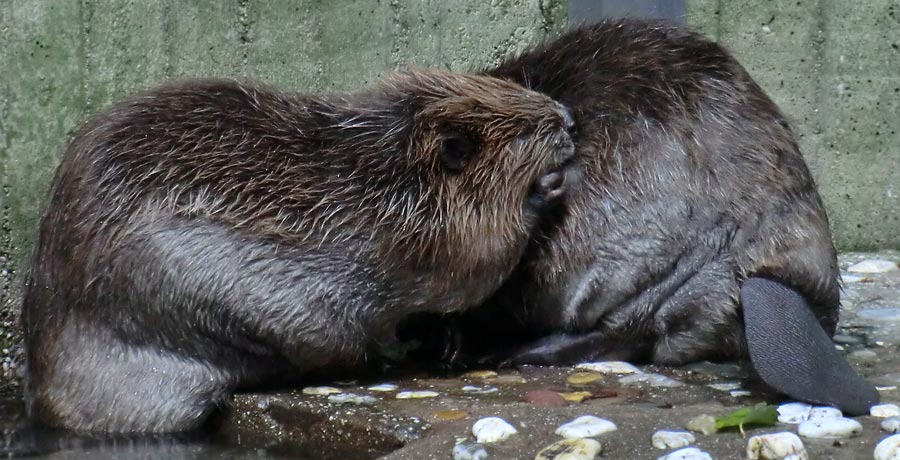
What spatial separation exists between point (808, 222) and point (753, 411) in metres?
0.82

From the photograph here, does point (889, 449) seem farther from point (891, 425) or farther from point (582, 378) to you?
point (582, 378)

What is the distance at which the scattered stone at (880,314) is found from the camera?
13.0ft

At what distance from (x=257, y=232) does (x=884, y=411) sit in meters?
1.56

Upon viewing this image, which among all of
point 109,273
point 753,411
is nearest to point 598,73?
point 753,411

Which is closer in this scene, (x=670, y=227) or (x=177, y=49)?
(x=670, y=227)

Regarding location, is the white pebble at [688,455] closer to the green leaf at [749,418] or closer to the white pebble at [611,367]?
the green leaf at [749,418]

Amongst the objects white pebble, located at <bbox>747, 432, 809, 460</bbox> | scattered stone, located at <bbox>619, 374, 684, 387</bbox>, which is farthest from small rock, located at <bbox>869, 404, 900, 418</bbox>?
scattered stone, located at <bbox>619, 374, 684, 387</bbox>

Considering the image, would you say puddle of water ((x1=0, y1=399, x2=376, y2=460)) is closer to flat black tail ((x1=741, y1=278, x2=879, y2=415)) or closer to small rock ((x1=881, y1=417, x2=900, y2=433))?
flat black tail ((x1=741, y1=278, x2=879, y2=415))

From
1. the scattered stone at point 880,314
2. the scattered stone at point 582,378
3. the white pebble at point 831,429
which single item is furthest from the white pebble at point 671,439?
the scattered stone at point 880,314

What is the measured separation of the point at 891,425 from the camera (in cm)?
276

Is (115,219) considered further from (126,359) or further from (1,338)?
(1,338)

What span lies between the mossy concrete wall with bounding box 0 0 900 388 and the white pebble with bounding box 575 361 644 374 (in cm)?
119

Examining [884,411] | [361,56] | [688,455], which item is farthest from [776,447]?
[361,56]

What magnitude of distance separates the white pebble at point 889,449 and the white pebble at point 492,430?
766 millimetres
